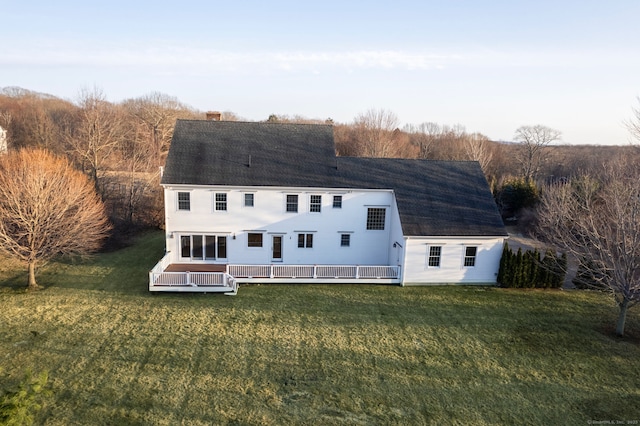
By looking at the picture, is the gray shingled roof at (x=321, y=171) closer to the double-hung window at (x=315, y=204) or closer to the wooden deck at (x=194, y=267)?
the double-hung window at (x=315, y=204)

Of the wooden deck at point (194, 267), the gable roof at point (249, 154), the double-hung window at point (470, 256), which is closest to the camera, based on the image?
the wooden deck at point (194, 267)

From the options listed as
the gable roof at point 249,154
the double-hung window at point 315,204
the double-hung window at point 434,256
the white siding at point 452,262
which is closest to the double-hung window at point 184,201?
the gable roof at point 249,154

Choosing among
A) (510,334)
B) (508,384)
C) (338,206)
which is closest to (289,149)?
(338,206)

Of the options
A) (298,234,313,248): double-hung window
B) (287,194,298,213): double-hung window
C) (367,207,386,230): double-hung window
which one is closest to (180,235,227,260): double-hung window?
(287,194,298,213): double-hung window

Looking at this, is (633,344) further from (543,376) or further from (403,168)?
(403,168)

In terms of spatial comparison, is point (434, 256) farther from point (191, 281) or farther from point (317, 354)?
point (191, 281)

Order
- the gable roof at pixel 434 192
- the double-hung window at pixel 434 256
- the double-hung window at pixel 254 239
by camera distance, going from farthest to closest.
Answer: the double-hung window at pixel 254 239, the gable roof at pixel 434 192, the double-hung window at pixel 434 256

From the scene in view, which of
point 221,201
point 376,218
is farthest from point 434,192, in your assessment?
point 221,201
